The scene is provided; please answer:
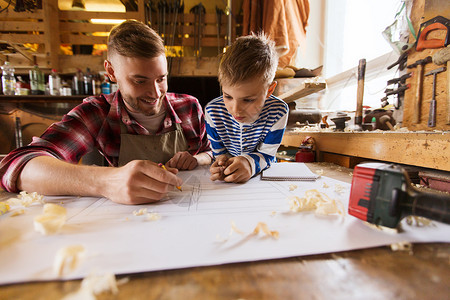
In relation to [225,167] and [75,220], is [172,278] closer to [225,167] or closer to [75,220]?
[75,220]

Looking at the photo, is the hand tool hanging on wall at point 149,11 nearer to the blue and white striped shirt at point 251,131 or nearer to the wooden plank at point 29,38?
the wooden plank at point 29,38

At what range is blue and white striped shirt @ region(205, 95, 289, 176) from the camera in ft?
3.16

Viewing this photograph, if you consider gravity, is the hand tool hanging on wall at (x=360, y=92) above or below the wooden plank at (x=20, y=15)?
below

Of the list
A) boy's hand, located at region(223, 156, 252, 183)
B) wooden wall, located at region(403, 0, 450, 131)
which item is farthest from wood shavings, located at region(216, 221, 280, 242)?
wooden wall, located at region(403, 0, 450, 131)

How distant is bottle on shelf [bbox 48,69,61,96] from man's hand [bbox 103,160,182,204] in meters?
2.27

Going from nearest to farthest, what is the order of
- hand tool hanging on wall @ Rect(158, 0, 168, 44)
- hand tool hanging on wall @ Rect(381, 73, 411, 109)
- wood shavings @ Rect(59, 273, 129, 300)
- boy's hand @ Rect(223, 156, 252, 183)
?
1. wood shavings @ Rect(59, 273, 129, 300)
2. boy's hand @ Rect(223, 156, 252, 183)
3. hand tool hanging on wall @ Rect(381, 73, 411, 109)
4. hand tool hanging on wall @ Rect(158, 0, 168, 44)

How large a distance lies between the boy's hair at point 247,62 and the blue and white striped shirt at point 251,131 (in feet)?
0.55

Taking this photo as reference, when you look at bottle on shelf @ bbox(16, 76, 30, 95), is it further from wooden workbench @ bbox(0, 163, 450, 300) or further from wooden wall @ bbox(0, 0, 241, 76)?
wooden workbench @ bbox(0, 163, 450, 300)

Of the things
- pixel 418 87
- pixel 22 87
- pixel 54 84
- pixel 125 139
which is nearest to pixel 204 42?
pixel 54 84

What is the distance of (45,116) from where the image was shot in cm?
215

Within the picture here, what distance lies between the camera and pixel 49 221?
36cm

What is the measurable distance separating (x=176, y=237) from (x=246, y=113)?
24.2 inches

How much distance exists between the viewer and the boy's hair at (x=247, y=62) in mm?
Result: 792

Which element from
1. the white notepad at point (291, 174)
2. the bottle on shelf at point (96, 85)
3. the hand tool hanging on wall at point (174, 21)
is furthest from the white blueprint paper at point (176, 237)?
the hand tool hanging on wall at point (174, 21)
